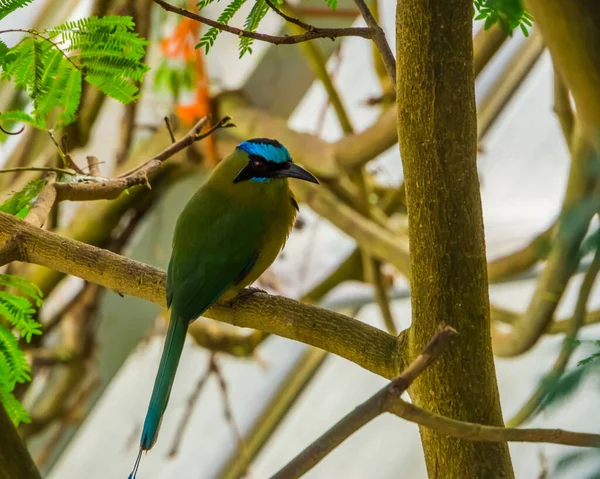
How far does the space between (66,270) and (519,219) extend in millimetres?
2365

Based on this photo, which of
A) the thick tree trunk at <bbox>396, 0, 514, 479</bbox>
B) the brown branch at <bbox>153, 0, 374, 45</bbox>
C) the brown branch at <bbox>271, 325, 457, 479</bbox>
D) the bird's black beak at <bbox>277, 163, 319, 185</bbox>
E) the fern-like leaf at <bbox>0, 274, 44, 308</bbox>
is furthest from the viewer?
the bird's black beak at <bbox>277, 163, 319, 185</bbox>

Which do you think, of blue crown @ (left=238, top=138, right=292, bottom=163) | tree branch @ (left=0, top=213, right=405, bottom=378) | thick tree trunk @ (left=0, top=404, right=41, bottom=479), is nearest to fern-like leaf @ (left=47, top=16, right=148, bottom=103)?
tree branch @ (left=0, top=213, right=405, bottom=378)

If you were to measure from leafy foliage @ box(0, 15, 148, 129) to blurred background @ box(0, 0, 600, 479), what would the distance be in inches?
53.9

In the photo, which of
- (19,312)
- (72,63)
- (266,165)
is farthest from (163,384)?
(266,165)

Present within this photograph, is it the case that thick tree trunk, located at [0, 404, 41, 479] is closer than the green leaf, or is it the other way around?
thick tree trunk, located at [0, 404, 41, 479]

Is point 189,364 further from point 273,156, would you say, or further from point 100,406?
point 273,156

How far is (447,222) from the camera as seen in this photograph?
1.17 metres

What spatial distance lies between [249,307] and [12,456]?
1.62 ft

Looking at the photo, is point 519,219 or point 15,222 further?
point 519,219

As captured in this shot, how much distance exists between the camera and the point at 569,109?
223cm

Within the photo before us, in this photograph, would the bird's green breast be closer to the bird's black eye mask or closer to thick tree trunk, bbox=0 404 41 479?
the bird's black eye mask

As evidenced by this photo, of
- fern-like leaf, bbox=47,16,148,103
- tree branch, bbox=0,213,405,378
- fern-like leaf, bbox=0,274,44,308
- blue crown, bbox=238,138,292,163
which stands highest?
blue crown, bbox=238,138,292,163

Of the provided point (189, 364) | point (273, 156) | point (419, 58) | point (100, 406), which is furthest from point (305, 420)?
point (419, 58)

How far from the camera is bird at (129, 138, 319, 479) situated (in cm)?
177
